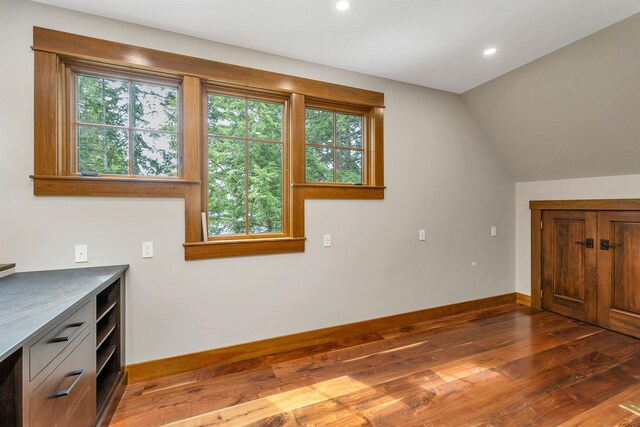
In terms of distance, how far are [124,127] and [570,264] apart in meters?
4.70

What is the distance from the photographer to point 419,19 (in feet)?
6.89

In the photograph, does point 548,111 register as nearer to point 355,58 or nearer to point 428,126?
point 428,126

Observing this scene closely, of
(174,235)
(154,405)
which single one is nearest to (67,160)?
(174,235)

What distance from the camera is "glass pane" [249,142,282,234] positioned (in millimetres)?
2627

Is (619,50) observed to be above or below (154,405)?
above

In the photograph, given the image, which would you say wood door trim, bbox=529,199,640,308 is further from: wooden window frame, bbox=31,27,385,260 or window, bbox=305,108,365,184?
window, bbox=305,108,365,184

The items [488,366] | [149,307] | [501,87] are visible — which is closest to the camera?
[149,307]

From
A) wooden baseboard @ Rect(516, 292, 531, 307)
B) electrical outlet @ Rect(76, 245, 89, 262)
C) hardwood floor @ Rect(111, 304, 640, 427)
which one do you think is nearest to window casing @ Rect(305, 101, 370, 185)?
hardwood floor @ Rect(111, 304, 640, 427)

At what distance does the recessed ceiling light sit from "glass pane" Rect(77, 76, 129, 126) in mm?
1658

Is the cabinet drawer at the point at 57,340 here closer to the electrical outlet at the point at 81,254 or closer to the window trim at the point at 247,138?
the electrical outlet at the point at 81,254

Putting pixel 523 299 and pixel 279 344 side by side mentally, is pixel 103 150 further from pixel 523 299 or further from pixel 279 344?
pixel 523 299

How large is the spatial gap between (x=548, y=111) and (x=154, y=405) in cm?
423

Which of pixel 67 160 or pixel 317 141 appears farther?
pixel 317 141

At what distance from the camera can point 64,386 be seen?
128 cm
